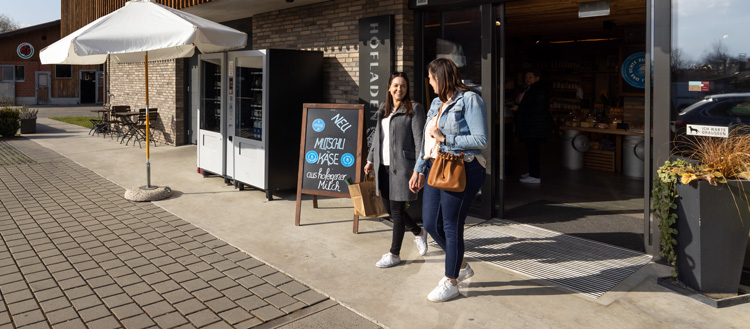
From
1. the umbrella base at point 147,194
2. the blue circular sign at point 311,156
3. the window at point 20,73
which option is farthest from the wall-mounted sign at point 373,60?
the window at point 20,73

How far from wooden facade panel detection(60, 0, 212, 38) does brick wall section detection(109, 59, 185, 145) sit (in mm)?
1477

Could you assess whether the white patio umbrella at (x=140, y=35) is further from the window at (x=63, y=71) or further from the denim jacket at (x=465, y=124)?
the window at (x=63, y=71)

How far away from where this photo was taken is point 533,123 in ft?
29.6

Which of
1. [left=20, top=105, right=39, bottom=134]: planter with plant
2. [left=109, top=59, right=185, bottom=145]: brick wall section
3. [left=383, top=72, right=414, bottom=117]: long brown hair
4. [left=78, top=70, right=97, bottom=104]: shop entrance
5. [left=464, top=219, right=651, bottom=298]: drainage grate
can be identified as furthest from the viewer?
[left=78, top=70, right=97, bottom=104]: shop entrance

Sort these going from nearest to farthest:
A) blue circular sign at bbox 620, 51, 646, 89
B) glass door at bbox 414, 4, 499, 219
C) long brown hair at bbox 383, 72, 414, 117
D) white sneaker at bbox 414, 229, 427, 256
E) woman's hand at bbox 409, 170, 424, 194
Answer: woman's hand at bbox 409, 170, 424, 194 → long brown hair at bbox 383, 72, 414, 117 → white sneaker at bbox 414, 229, 427, 256 → glass door at bbox 414, 4, 499, 219 → blue circular sign at bbox 620, 51, 646, 89

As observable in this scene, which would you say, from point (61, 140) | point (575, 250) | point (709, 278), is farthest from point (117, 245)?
point (61, 140)

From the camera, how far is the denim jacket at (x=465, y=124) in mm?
3941

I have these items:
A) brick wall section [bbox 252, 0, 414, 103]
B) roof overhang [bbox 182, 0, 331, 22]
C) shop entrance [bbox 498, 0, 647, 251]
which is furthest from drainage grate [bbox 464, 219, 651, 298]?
roof overhang [bbox 182, 0, 331, 22]

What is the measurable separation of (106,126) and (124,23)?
373 inches

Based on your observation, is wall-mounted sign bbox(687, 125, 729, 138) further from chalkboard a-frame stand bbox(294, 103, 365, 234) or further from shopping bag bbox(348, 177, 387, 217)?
chalkboard a-frame stand bbox(294, 103, 365, 234)

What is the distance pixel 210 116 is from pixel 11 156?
5389 mm

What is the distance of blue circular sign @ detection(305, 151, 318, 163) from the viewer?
6562 millimetres

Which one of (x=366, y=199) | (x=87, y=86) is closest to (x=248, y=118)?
(x=366, y=199)

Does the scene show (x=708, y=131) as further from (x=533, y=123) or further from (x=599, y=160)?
(x=599, y=160)
